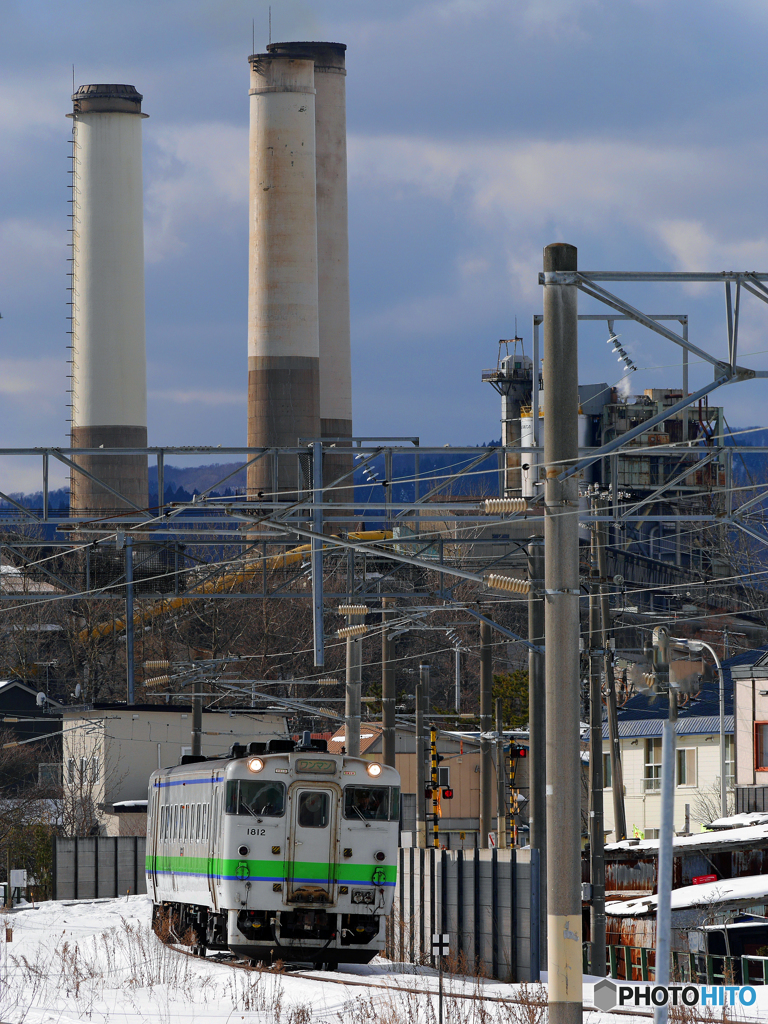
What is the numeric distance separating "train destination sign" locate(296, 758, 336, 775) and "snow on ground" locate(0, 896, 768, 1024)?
103 inches

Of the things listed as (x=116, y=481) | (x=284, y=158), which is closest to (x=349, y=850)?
(x=284, y=158)

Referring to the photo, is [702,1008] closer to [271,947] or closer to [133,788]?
[271,947]

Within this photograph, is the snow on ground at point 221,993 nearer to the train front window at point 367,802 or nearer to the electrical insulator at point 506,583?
the train front window at point 367,802

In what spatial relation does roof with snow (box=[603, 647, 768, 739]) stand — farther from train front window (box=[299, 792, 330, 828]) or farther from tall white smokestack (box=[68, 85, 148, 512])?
train front window (box=[299, 792, 330, 828])

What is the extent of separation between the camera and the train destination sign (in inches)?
789

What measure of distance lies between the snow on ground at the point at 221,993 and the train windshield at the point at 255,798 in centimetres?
201

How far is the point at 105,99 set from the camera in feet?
229

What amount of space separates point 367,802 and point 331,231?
4879 centimetres

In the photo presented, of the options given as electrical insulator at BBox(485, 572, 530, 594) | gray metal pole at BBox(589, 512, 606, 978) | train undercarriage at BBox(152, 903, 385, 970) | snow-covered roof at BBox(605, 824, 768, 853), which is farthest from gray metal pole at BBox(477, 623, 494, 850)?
train undercarriage at BBox(152, 903, 385, 970)

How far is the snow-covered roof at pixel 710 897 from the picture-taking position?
88.1 ft

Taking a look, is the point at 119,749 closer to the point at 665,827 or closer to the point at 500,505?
the point at 500,505

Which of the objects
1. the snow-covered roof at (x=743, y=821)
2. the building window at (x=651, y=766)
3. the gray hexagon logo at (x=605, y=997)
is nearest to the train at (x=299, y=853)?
the gray hexagon logo at (x=605, y=997)

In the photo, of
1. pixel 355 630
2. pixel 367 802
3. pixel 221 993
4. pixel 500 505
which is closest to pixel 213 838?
pixel 367 802

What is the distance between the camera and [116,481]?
67.4 m
